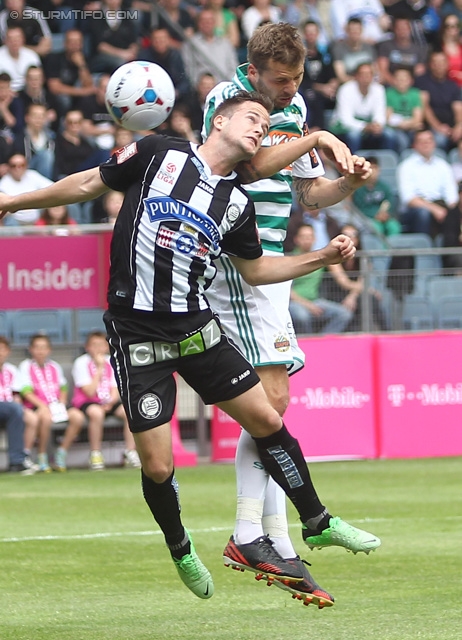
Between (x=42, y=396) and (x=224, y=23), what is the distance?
778cm

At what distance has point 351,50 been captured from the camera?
2016 cm

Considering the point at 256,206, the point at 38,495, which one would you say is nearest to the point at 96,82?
the point at 38,495

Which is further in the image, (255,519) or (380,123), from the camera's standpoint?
(380,123)

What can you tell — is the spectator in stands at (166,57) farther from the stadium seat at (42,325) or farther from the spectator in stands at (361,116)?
the stadium seat at (42,325)

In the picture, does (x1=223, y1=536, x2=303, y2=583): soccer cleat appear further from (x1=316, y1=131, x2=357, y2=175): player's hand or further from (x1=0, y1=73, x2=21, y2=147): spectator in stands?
(x1=0, y1=73, x2=21, y2=147): spectator in stands

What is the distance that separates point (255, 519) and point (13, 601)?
1.60 metres

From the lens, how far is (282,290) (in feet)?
22.4

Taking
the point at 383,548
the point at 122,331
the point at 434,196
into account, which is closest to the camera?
the point at 122,331

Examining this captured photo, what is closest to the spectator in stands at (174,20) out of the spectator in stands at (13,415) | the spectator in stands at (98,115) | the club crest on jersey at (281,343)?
the spectator in stands at (98,115)

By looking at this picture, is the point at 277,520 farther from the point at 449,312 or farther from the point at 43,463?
the point at 449,312

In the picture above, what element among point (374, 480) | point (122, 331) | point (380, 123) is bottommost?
point (374, 480)

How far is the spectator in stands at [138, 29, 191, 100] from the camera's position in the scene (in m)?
18.4

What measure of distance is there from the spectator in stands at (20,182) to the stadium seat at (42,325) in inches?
47.2

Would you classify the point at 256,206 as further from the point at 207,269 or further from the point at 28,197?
the point at 28,197
